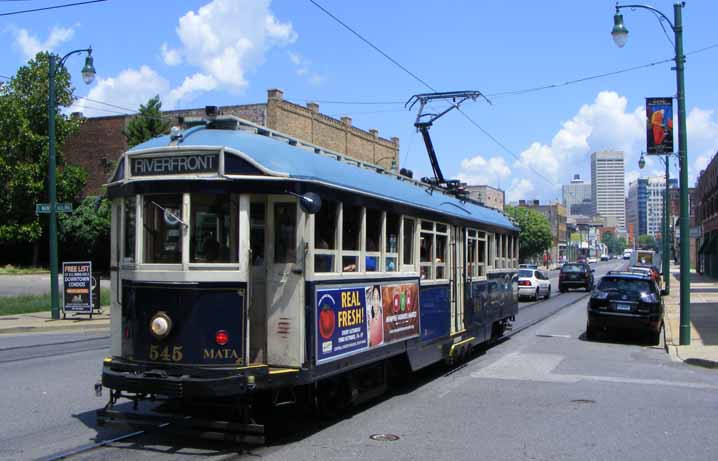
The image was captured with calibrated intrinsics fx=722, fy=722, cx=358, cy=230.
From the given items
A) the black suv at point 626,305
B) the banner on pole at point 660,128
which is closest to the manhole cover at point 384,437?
the black suv at point 626,305

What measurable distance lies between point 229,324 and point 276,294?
2.01 ft

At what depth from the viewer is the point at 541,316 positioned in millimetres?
23688

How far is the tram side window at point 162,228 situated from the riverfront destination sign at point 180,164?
0.84 feet

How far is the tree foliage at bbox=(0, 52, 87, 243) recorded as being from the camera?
45125 mm

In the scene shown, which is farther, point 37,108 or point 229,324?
point 37,108

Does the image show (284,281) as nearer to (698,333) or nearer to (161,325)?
(161,325)

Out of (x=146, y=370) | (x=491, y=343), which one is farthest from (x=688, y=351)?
(x=146, y=370)

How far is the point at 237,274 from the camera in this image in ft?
22.6

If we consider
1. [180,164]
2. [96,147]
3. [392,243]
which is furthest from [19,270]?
[180,164]

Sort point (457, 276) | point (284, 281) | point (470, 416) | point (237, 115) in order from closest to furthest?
point (284, 281) < point (470, 416) < point (457, 276) < point (237, 115)

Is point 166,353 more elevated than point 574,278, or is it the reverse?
point 166,353

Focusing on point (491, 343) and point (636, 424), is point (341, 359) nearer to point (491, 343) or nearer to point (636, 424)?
point (636, 424)

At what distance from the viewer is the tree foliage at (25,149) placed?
4512 cm

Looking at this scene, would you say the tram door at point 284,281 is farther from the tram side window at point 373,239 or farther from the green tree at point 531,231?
the green tree at point 531,231
